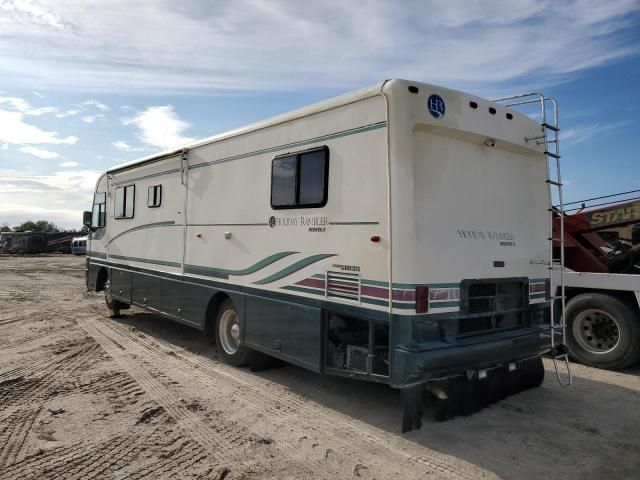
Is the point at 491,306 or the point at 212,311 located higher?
the point at 491,306

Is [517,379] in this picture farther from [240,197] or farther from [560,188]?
[240,197]

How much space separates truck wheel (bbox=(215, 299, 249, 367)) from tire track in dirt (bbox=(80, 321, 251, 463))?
3.31 ft

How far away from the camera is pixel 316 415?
472 centimetres

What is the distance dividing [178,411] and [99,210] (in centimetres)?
709

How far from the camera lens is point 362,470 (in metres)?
3.64

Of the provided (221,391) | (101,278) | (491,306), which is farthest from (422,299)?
(101,278)

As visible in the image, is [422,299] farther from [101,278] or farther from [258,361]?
[101,278]

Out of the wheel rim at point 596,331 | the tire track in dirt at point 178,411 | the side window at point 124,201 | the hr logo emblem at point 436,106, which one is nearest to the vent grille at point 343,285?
the tire track in dirt at point 178,411

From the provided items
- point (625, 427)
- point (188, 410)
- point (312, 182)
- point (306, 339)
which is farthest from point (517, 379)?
point (188, 410)

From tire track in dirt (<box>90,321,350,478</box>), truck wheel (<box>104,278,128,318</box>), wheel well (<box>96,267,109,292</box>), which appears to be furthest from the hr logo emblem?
wheel well (<box>96,267,109,292</box>)

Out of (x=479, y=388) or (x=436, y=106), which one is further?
(x=479, y=388)

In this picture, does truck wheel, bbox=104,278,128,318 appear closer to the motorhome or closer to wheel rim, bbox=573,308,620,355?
wheel rim, bbox=573,308,620,355

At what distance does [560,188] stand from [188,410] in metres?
4.52

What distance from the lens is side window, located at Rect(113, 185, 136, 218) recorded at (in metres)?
9.09
